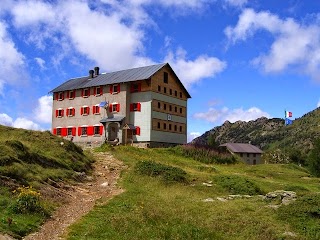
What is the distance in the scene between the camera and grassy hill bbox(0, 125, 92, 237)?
14493mm

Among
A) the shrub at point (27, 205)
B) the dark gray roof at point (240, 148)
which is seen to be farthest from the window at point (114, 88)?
the dark gray roof at point (240, 148)

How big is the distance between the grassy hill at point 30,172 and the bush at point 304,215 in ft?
34.8

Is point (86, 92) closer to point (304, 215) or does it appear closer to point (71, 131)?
point (71, 131)

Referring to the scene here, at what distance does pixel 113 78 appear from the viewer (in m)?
57.8

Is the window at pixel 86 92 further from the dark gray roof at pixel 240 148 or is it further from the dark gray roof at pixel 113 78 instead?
the dark gray roof at pixel 240 148

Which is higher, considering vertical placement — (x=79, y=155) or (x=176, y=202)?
(x=79, y=155)

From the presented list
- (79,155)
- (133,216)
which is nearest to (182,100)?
(79,155)

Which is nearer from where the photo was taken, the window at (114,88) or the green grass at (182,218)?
the green grass at (182,218)

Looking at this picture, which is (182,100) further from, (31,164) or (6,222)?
(6,222)

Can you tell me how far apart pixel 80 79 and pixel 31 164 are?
43.0 meters

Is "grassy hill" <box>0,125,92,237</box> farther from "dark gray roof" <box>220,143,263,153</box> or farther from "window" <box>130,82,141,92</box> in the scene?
"dark gray roof" <box>220,143,263,153</box>

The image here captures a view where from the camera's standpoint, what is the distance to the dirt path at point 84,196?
46.4 feet

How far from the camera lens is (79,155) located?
104 ft

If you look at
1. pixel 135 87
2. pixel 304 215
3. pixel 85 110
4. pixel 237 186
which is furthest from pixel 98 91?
pixel 304 215
